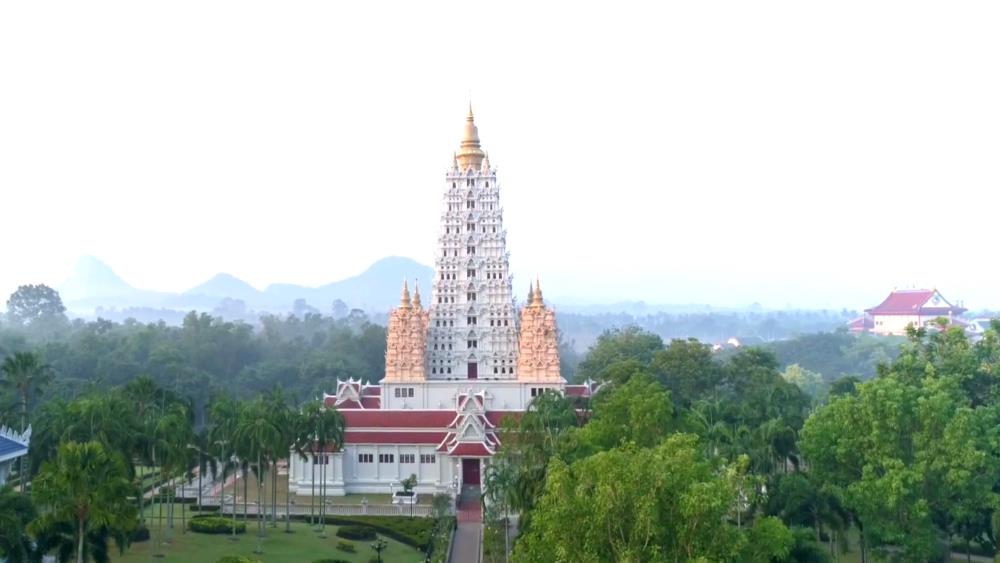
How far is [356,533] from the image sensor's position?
181ft

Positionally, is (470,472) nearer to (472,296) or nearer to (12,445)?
(472,296)

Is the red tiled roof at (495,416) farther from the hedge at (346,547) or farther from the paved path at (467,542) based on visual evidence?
the hedge at (346,547)

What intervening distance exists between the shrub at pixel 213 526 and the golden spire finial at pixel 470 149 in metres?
36.7

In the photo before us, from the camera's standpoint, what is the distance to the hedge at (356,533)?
181 ft

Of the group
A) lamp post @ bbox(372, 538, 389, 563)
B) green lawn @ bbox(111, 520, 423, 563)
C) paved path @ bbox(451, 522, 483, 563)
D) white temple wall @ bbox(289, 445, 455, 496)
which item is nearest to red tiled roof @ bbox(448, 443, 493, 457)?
white temple wall @ bbox(289, 445, 455, 496)

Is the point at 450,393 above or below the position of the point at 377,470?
above

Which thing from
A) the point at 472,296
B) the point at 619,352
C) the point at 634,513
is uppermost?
the point at 472,296

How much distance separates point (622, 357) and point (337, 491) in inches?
1482

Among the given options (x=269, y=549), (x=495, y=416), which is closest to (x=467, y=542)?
(x=269, y=549)

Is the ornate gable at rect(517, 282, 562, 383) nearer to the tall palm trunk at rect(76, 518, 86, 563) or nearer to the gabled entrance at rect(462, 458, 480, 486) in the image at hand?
the gabled entrance at rect(462, 458, 480, 486)

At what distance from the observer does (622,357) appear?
99.2 meters

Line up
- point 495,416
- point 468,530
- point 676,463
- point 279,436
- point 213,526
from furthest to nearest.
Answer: point 495,416, point 468,530, point 213,526, point 279,436, point 676,463

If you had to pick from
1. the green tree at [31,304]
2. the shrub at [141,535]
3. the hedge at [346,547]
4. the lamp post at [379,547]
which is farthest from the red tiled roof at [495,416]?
the green tree at [31,304]

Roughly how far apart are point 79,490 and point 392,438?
35713mm
